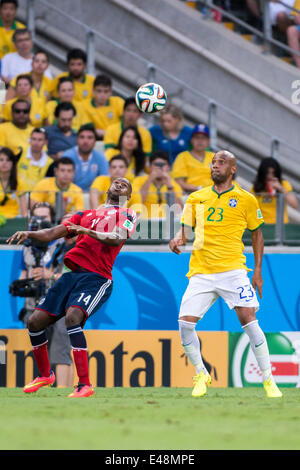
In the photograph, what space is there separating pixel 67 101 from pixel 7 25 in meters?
2.31

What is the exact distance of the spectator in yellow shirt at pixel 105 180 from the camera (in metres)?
12.6

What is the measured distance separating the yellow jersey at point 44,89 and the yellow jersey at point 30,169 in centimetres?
149

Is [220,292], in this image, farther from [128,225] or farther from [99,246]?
[99,246]

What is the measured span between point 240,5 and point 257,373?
8.58 meters

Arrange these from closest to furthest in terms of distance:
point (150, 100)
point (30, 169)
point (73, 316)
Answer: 1. point (73, 316)
2. point (150, 100)
3. point (30, 169)

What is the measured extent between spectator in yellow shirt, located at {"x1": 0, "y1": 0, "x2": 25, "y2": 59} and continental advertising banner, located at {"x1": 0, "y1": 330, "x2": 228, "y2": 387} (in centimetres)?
556

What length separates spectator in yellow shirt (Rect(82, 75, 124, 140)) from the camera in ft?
49.8

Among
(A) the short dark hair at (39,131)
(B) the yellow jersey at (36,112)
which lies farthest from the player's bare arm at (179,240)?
(B) the yellow jersey at (36,112)

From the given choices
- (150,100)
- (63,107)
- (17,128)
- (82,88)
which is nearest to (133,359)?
(150,100)

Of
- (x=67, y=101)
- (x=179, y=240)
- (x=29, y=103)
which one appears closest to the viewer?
(x=179, y=240)

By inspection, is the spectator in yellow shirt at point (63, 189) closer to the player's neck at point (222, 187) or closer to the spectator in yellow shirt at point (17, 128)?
the spectator in yellow shirt at point (17, 128)

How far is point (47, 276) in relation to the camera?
38.1 ft
